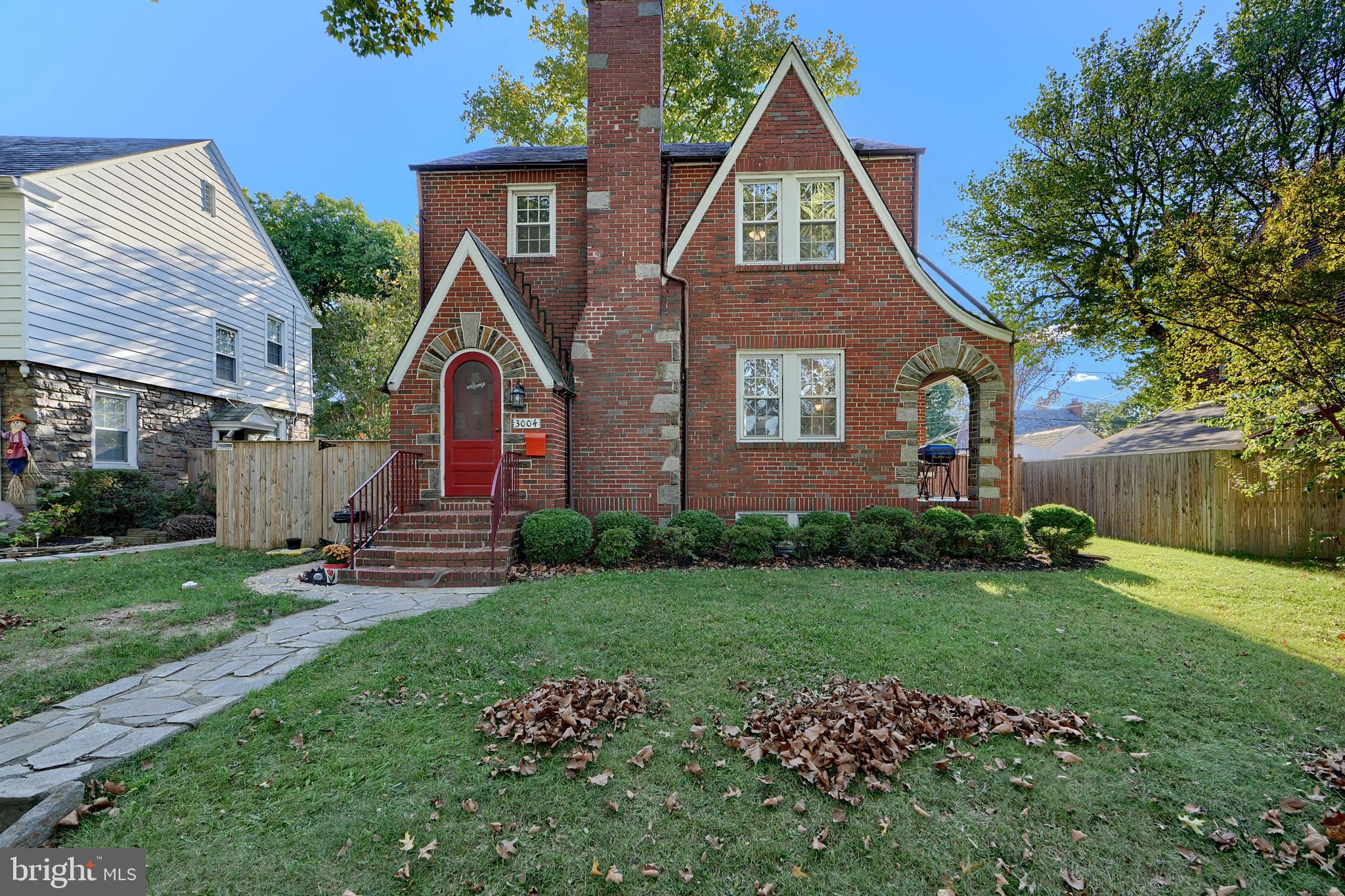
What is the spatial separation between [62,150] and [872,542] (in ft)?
59.6

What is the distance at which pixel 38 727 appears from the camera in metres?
3.23

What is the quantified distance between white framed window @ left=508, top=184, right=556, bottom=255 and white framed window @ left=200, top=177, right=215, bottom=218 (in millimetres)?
9582

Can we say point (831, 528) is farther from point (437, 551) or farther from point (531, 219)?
point (531, 219)

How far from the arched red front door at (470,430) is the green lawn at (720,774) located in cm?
362

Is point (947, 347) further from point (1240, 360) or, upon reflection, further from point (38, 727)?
point (38, 727)

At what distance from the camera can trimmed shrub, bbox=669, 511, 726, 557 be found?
845cm

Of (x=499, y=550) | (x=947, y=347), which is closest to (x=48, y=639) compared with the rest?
(x=499, y=550)

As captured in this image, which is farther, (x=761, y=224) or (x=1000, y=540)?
(x=761, y=224)

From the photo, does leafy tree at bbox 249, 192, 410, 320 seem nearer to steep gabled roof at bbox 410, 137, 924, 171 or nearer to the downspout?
steep gabled roof at bbox 410, 137, 924, 171

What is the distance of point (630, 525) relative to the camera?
8367mm

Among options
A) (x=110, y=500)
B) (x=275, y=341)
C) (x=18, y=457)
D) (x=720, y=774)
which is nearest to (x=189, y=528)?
(x=110, y=500)

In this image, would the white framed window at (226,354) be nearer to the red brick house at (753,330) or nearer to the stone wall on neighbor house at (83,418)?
the stone wall on neighbor house at (83,418)

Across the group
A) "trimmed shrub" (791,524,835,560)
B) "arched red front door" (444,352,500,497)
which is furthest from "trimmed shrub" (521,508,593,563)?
"trimmed shrub" (791,524,835,560)

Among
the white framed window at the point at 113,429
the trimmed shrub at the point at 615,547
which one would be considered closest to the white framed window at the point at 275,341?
the white framed window at the point at 113,429
